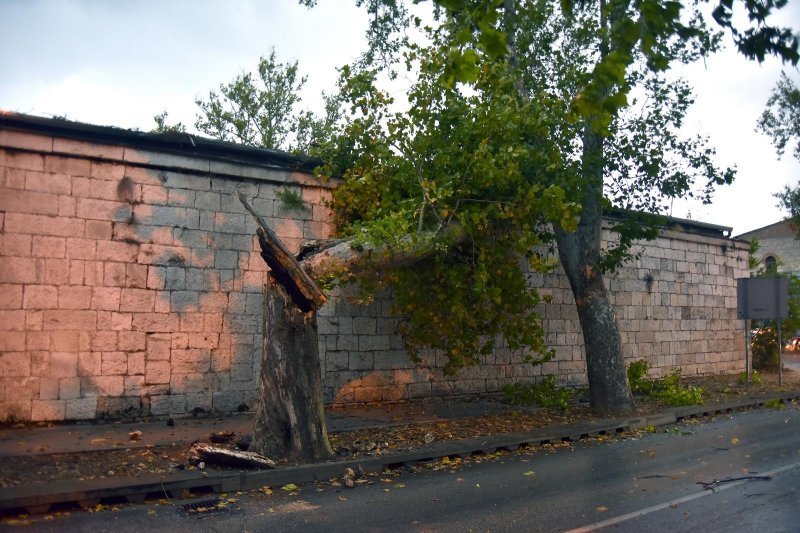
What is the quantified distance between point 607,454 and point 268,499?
16.0ft

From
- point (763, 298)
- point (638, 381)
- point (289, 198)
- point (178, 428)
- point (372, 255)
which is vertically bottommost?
point (178, 428)

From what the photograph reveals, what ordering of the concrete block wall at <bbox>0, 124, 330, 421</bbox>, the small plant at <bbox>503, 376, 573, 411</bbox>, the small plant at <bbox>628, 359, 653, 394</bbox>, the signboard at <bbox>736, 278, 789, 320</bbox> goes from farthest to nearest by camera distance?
the signboard at <bbox>736, 278, 789, 320</bbox>
the small plant at <bbox>628, 359, 653, 394</bbox>
the small plant at <bbox>503, 376, 573, 411</bbox>
the concrete block wall at <bbox>0, 124, 330, 421</bbox>

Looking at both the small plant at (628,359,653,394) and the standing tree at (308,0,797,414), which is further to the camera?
the small plant at (628,359,653,394)

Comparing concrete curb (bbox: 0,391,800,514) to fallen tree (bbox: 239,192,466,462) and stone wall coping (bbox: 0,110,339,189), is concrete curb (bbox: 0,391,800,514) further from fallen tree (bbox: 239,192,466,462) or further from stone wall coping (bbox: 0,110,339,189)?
stone wall coping (bbox: 0,110,339,189)

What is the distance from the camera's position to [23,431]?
912cm

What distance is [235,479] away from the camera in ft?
24.2

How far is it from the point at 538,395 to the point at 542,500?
6.77 meters

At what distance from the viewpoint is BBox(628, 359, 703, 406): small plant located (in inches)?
558

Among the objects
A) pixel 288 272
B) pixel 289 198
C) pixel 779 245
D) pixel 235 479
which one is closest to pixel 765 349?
pixel 289 198

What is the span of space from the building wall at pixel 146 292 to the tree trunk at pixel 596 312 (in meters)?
3.13

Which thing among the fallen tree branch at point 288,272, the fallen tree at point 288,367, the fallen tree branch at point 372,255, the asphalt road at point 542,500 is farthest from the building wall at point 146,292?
the asphalt road at point 542,500

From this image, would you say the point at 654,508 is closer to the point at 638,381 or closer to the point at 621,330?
the point at 638,381

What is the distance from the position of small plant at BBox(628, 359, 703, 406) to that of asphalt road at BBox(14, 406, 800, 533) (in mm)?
4516

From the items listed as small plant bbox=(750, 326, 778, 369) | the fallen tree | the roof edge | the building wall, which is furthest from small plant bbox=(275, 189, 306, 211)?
small plant bbox=(750, 326, 778, 369)
